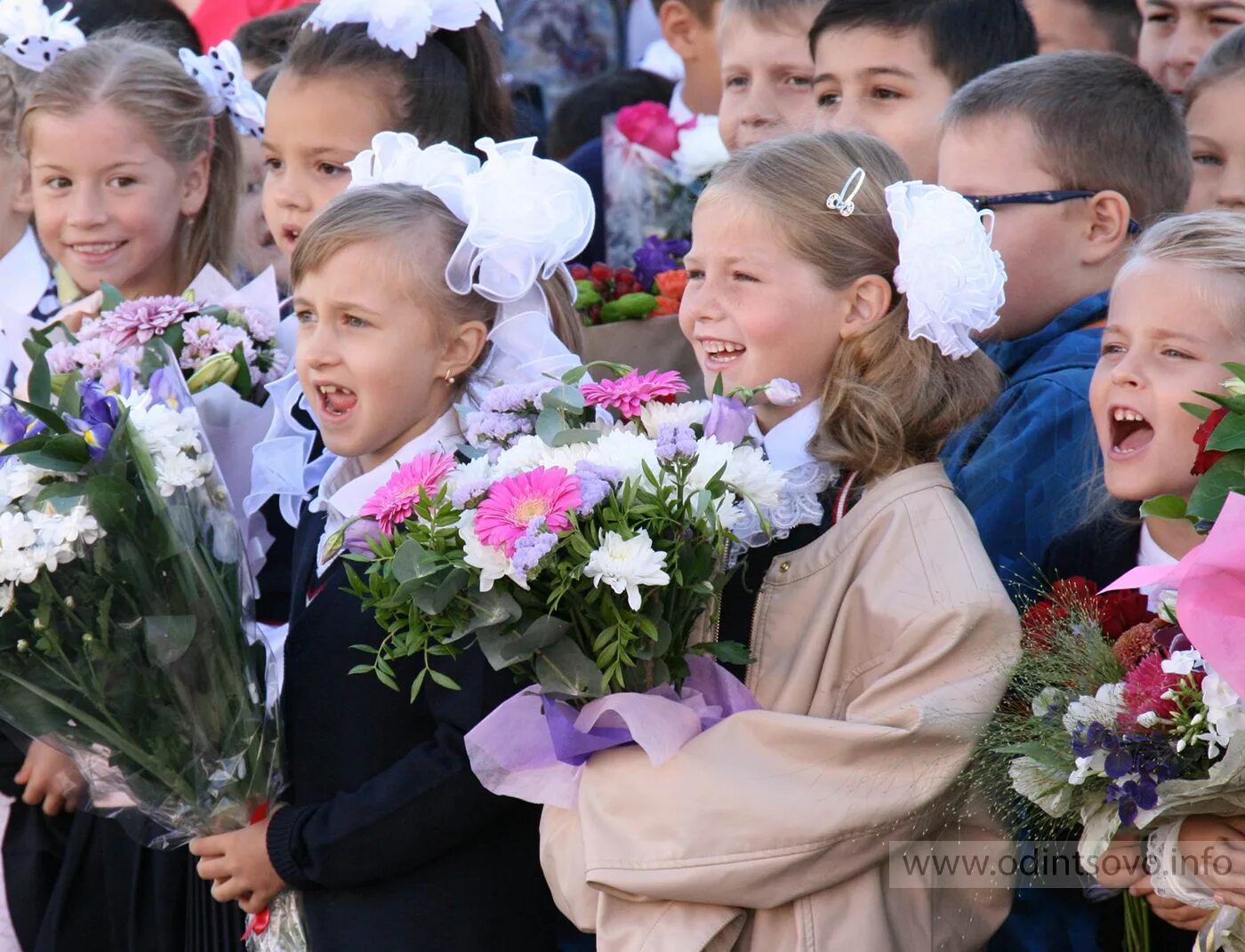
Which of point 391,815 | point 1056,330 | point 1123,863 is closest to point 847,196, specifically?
point 1056,330

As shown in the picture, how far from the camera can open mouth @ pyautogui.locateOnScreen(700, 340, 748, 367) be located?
3.08 m

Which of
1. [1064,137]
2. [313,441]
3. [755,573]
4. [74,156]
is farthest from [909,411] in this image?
[74,156]

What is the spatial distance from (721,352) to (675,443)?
0.65 m

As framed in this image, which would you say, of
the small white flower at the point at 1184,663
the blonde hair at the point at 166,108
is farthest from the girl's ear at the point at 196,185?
the small white flower at the point at 1184,663

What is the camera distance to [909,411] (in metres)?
2.93

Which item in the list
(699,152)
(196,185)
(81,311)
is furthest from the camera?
(699,152)

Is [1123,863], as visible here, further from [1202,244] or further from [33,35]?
[33,35]

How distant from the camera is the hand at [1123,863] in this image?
8.03ft

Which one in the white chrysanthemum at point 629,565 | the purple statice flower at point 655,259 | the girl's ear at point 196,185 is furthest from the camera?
the girl's ear at point 196,185

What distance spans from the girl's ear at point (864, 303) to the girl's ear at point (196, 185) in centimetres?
211

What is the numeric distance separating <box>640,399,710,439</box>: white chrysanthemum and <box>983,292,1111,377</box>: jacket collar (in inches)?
45.7

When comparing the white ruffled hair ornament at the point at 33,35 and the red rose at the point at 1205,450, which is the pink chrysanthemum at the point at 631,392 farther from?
the white ruffled hair ornament at the point at 33,35

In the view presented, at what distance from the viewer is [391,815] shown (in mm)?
2908

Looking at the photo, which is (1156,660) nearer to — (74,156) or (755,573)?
(755,573)
